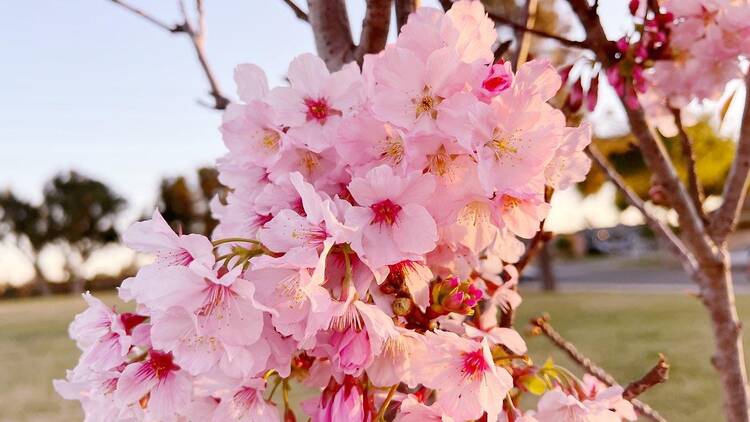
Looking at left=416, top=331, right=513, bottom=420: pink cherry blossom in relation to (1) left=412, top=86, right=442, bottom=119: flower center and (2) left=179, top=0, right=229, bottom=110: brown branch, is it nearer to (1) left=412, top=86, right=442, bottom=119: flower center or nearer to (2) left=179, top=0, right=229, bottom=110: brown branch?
(1) left=412, top=86, right=442, bottom=119: flower center

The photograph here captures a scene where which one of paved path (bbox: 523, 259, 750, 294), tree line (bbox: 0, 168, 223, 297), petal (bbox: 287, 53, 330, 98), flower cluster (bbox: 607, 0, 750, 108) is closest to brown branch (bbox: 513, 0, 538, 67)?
flower cluster (bbox: 607, 0, 750, 108)

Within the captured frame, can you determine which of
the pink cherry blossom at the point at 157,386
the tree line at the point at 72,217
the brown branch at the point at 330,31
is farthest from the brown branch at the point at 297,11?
the tree line at the point at 72,217

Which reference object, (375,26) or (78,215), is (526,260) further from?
(78,215)

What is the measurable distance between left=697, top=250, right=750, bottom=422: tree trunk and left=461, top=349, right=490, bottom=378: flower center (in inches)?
33.5

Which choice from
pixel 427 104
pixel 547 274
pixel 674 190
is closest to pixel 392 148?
pixel 427 104

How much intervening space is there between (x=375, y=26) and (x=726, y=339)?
925mm

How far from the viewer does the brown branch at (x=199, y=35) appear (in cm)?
124

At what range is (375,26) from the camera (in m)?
0.92

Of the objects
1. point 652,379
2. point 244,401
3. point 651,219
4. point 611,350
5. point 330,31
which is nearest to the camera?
point 244,401

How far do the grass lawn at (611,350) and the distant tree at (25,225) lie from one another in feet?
68.5

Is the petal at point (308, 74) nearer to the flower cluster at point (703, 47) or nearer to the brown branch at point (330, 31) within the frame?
the brown branch at point (330, 31)

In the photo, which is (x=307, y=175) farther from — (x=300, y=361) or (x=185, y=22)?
(x=185, y=22)

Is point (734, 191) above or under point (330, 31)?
under

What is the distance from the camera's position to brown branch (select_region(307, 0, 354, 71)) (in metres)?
0.97
